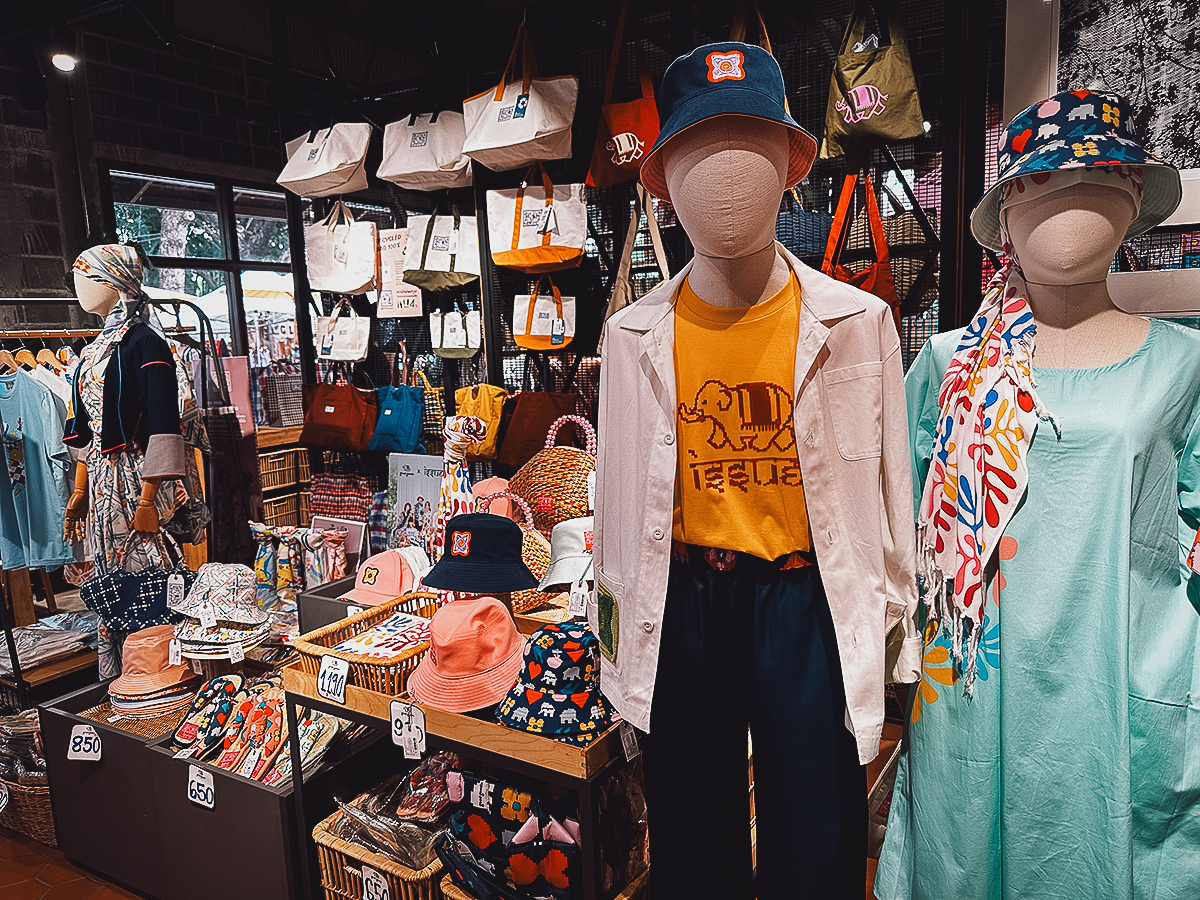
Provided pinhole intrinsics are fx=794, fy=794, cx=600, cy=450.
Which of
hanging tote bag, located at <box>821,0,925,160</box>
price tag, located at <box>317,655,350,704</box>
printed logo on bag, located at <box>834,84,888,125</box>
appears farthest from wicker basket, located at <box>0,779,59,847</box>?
printed logo on bag, located at <box>834,84,888,125</box>

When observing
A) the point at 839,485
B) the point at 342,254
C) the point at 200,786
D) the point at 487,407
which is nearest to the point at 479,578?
the point at 839,485

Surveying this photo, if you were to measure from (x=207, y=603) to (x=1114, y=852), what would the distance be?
260cm

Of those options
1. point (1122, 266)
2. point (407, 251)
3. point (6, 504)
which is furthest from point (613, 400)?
point (6, 504)

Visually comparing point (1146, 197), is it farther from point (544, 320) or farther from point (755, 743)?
point (544, 320)

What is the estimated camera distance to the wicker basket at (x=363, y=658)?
6.40 feet

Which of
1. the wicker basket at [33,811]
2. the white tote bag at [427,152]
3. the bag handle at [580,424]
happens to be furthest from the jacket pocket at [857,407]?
the wicker basket at [33,811]

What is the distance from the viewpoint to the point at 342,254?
13.8ft

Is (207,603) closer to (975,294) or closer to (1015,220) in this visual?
(1015,220)

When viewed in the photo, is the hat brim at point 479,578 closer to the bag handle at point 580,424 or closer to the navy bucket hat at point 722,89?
the navy bucket hat at point 722,89

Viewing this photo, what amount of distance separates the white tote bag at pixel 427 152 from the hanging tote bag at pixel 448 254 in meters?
0.19

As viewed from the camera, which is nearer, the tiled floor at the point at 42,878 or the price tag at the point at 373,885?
the price tag at the point at 373,885

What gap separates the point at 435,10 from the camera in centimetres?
449

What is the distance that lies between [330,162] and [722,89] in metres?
3.26

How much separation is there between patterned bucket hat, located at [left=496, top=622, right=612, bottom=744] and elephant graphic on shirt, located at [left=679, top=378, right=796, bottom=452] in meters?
0.55
